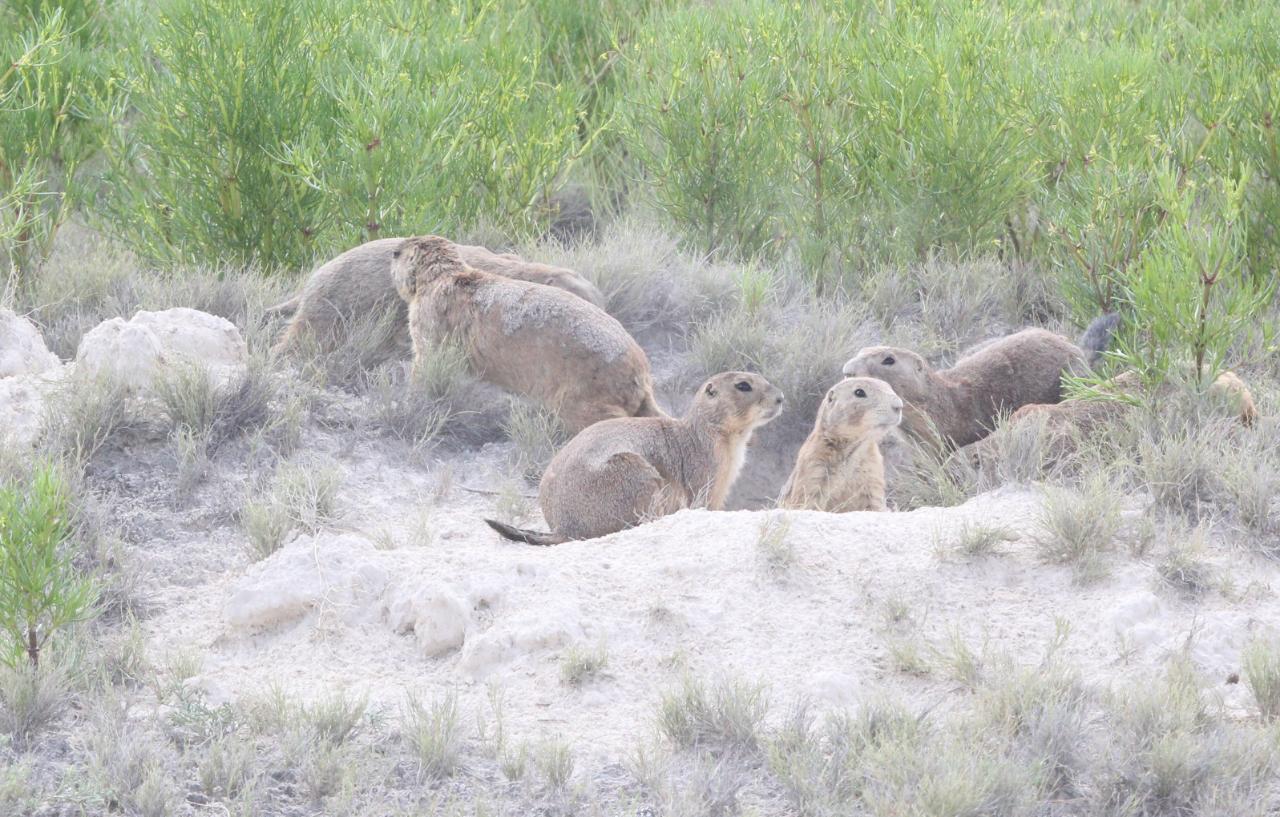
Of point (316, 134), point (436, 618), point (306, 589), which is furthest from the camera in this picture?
point (316, 134)

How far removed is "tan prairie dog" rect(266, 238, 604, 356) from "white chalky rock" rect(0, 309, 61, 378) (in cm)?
116

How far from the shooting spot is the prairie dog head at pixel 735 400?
7488 millimetres

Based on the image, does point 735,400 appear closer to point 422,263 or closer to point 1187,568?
point 422,263

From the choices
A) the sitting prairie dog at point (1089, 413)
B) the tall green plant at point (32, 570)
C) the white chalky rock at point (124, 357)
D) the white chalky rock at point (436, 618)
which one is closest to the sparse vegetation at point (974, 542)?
the sitting prairie dog at point (1089, 413)

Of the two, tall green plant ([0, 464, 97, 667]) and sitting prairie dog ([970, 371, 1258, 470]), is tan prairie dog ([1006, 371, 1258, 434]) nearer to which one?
sitting prairie dog ([970, 371, 1258, 470])

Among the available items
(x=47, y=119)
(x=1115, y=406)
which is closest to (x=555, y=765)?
(x=1115, y=406)

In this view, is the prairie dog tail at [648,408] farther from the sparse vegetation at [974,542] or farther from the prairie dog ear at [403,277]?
the sparse vegetation at [974,542]

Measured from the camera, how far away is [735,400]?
751 centimetres

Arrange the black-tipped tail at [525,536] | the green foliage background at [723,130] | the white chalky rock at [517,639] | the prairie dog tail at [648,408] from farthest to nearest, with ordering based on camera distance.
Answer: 1. the green foliage background at [723,130]
2. the prairie dog tail at [648,408]
3. the black-tipped tail at [525,536]
4. the white chalky rock at [517,639]

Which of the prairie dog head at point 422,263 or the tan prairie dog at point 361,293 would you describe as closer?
the prairie dog head at point 422,263

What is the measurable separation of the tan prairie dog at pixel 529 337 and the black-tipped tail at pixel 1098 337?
2.27 meters

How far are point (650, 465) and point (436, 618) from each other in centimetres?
169

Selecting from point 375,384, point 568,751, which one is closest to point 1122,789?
point 568,751

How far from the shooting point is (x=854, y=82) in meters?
10.0
